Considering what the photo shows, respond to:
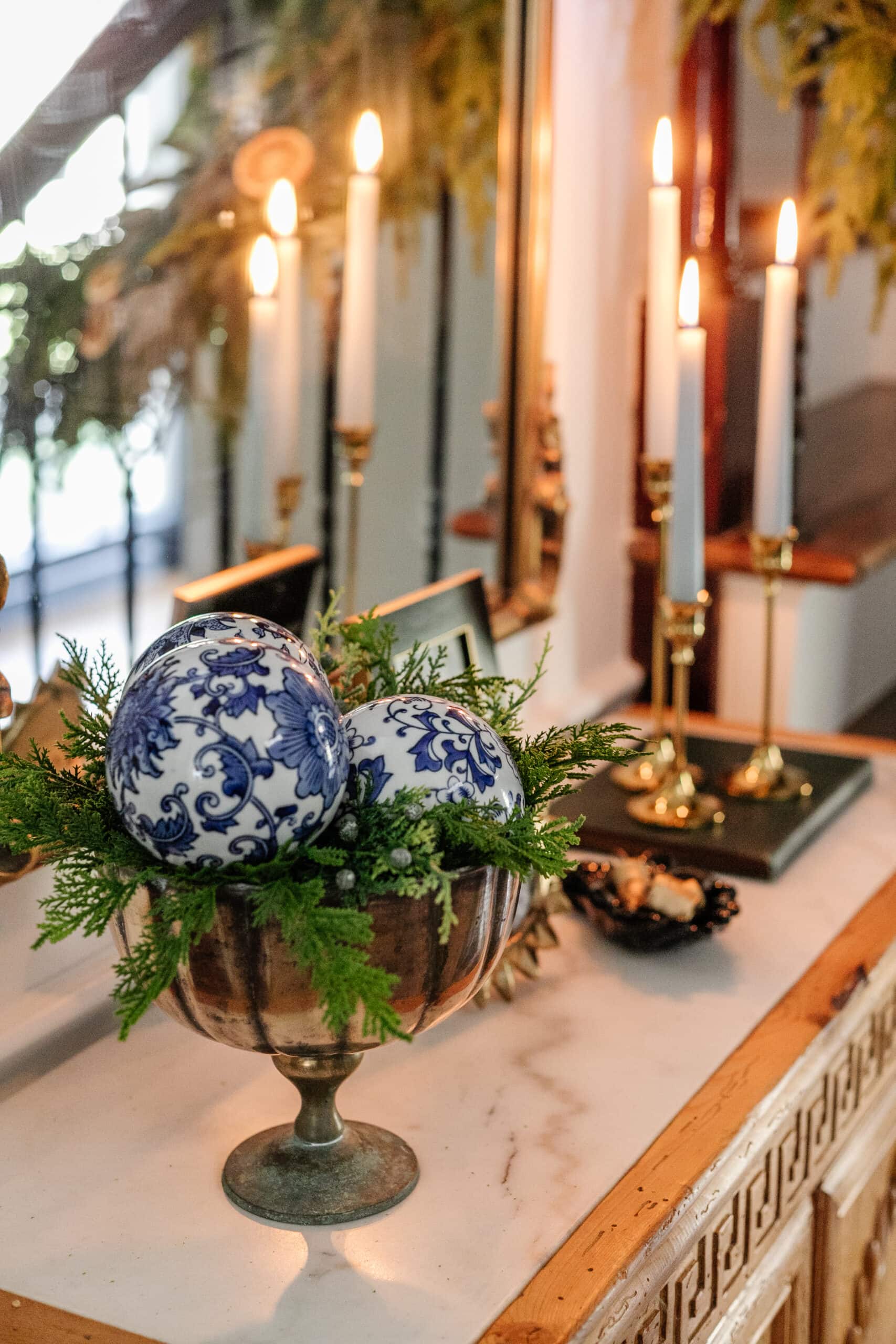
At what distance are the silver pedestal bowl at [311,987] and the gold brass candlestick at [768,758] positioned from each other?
0.70 meters

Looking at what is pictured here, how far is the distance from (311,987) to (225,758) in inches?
4.4

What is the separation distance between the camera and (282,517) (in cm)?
124

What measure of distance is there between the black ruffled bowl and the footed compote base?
0.30 meters

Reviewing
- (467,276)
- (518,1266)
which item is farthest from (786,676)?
(518,1266)

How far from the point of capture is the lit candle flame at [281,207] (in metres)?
1.17

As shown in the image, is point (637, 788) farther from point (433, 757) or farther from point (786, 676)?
point (433, 757)

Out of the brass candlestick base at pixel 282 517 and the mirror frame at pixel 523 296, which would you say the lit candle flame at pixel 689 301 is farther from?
the brass candlestick base at pixel 282 517

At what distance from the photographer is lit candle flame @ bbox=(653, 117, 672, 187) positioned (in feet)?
4.32

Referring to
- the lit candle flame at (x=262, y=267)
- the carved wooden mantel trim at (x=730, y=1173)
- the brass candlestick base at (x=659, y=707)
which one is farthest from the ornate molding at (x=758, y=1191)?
the lit candle flame at (x=262, y=267)

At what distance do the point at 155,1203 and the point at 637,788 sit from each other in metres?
0.73

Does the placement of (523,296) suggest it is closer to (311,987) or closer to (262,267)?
(262,267)

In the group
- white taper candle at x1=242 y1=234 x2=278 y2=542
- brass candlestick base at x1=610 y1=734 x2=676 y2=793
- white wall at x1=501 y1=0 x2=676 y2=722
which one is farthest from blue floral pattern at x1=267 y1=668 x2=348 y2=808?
white wall at x1=501 y1=0 x2=676 y2=722

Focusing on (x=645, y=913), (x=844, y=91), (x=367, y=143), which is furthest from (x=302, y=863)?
(x=844, y=91)

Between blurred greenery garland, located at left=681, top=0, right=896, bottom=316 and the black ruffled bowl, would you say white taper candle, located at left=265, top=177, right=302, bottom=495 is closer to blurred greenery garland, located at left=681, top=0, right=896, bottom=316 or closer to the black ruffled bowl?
the black ruffled bowl
